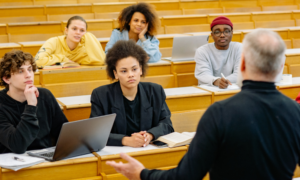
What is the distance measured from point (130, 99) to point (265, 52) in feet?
2.31

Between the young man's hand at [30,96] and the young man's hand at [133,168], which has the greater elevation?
the young man's hand at [30,96]

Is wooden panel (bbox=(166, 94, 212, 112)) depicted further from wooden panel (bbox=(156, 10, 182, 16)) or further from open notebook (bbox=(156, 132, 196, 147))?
wooden panel (bbox=(156, 10, 182, 16))

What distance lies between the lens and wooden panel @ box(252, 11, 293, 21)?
122 inches

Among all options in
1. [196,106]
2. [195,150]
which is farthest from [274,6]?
[195,150]

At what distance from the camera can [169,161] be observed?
3.56 ft

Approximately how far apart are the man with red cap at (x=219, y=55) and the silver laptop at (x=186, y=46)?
0.18 metres

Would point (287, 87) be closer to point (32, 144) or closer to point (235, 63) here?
point (235, 63)

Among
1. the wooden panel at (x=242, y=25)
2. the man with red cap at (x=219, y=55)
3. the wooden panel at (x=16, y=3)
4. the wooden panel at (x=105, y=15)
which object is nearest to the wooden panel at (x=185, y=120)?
the man with red cap at (x=219, y=55)

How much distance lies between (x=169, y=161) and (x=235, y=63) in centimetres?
87

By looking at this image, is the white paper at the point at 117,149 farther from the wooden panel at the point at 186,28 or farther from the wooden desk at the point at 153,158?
the wooden panel at the point at 186,28

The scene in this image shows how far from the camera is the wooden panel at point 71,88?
166 centimetres

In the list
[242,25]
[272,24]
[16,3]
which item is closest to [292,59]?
[242,25]

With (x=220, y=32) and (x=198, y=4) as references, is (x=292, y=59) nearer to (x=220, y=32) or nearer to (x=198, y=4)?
(x=220, y=32)

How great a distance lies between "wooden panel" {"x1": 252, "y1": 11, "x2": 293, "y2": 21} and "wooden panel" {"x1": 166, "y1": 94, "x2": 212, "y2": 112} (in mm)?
1792
